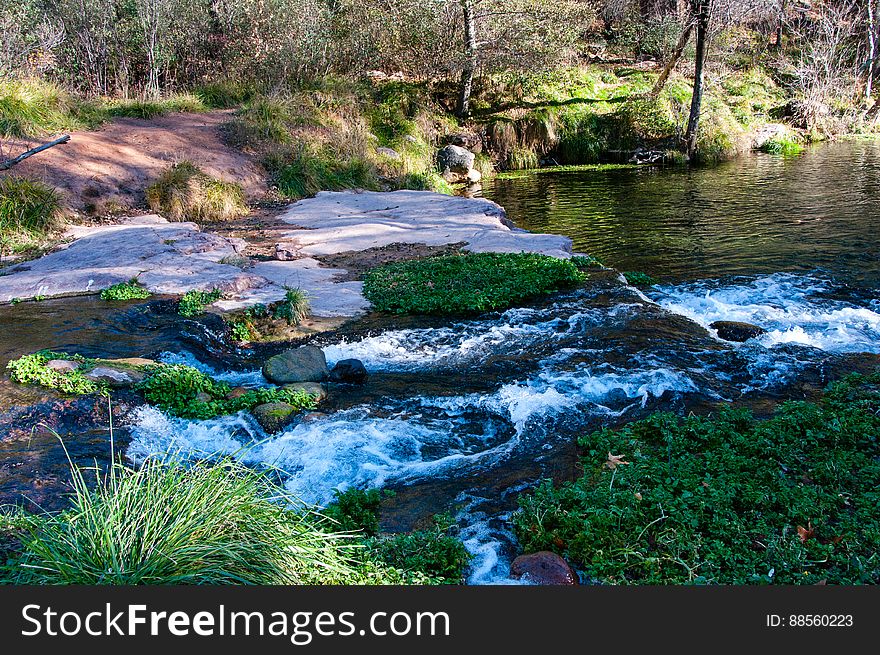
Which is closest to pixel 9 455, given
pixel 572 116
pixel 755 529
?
pixel 755 529

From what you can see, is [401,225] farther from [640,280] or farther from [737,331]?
[737,331]

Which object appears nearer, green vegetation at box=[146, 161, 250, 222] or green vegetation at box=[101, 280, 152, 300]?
green vegetation at box=[101, 280, 152, 300]

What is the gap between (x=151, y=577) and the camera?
113 inches

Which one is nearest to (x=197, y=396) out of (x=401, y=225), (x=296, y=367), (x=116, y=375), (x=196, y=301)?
(x=116, y=375)

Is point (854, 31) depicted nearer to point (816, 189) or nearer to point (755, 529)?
point (816, 189)

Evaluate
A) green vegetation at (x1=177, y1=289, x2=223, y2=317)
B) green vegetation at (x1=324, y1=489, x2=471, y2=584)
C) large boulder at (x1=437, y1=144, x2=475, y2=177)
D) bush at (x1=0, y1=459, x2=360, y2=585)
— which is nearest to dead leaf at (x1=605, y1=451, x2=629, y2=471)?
green vegetation at (x1=324, y1=489, x2=471, y2=584)

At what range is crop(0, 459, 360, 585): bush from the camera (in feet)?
9.64

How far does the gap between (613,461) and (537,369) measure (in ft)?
6.39

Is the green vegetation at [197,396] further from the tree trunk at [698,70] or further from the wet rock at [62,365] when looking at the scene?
the tree trunk at [698,70]

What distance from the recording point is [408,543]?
155 inches

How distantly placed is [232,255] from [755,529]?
8471 mm

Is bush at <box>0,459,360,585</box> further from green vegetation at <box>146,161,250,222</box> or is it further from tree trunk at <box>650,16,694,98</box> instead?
tree trunk at <box>650,16,694,98</box>

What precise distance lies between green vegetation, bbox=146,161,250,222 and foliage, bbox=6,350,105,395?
783cm

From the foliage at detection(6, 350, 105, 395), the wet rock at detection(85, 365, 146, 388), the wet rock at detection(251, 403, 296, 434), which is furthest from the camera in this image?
the wet rock at detection(85, 365, 146, 388)
